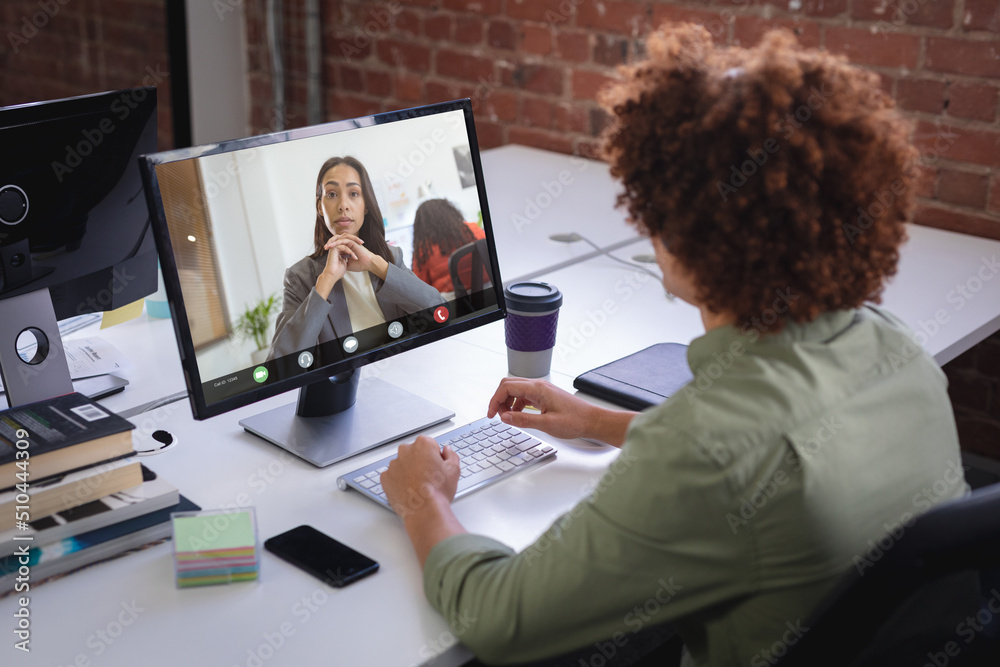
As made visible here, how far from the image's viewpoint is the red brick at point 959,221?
214 centimetres

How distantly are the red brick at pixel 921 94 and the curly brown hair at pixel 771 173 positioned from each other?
1361 millimetres

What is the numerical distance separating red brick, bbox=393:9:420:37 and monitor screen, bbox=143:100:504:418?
1.85m

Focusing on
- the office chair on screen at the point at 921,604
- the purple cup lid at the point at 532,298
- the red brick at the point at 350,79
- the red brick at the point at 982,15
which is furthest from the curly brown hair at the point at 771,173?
the red brick at the point at 350,79

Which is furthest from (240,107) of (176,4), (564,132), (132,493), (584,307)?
(132,493)

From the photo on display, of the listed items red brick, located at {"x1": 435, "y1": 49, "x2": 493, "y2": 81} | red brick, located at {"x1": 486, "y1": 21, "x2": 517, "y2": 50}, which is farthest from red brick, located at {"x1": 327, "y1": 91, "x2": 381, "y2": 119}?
red brick, located at {"x1": 486, "y1": 21, "x2": 517, "y2": 50}

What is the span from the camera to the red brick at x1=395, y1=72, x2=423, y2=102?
3.13 m

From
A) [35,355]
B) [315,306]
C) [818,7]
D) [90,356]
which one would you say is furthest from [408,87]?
[315,306]

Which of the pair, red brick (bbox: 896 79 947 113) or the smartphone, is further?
red brick (bbox: 896 79 947 113)

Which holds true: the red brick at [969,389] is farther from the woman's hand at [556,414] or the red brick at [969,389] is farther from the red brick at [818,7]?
the woman's hand at [556,414]

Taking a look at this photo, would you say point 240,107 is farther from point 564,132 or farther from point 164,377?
point 164,377

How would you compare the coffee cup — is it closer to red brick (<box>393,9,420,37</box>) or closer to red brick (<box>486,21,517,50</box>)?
red brick (<box>486,21,517,50</box>)

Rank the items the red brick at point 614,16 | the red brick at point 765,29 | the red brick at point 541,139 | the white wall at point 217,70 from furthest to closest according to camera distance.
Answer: the white wall at point 217,70 < the red brick at point 541,139 < the red brick at point 614,16 < the red brick at point 765,29

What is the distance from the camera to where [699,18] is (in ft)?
7.98

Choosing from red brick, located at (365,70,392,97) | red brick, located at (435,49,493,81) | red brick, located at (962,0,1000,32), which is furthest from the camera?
red brick, located at (365,70,392,97)
